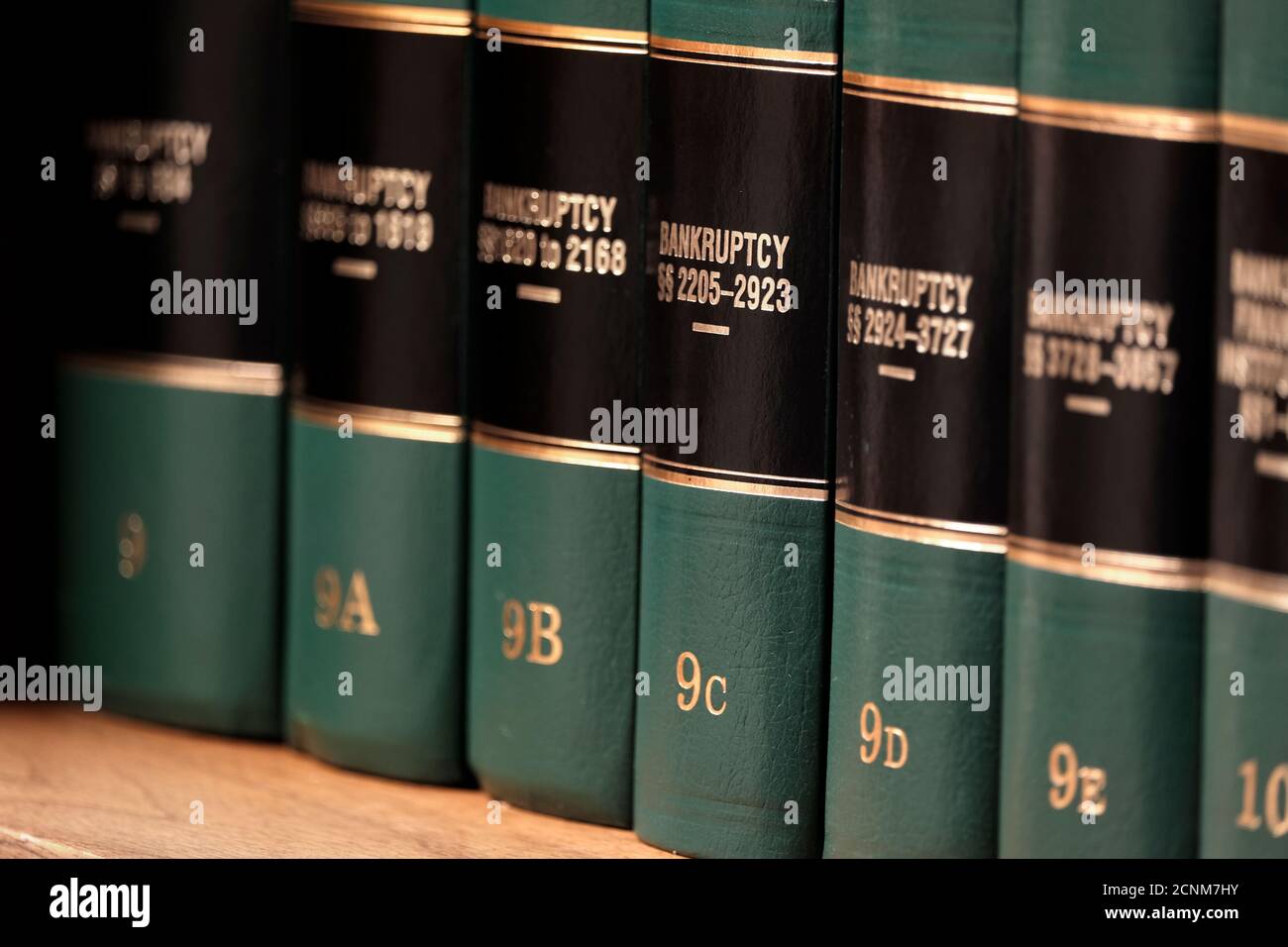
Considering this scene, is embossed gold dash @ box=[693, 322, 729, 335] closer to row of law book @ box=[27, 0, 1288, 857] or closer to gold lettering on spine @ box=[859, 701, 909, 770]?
row of law book @ box=[27, 0, 1288, 857]

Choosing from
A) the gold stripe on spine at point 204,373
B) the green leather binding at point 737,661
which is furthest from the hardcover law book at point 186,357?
the green leather binding at point 737,661

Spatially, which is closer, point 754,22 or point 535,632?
point 754,22

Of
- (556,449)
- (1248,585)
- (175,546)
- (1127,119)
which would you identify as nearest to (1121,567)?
(1248,585)

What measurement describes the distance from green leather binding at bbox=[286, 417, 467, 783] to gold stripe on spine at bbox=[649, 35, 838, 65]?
0.20 meters

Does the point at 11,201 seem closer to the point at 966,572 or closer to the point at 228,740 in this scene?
the point at 228,740

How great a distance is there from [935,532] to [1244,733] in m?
0.13

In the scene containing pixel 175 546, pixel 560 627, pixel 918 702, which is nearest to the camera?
pixel 918 702

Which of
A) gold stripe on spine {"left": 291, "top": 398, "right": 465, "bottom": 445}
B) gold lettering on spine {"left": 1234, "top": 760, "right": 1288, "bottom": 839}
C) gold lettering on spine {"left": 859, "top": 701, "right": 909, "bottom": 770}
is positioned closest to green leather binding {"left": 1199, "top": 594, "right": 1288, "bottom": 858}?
gold lettering on spine {"left": 1234, "top": 760, "right": 1288, "bottom": 839}

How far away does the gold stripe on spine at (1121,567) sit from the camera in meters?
0.71

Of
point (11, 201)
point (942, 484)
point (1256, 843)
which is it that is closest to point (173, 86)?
point (11, 201)

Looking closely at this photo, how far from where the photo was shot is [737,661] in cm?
82

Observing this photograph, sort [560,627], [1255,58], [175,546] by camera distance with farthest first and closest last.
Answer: [175,546] → [560,627] → [1255,58]

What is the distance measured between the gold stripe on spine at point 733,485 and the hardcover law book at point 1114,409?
9 cm

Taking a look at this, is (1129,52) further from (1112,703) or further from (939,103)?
(1112,703)
